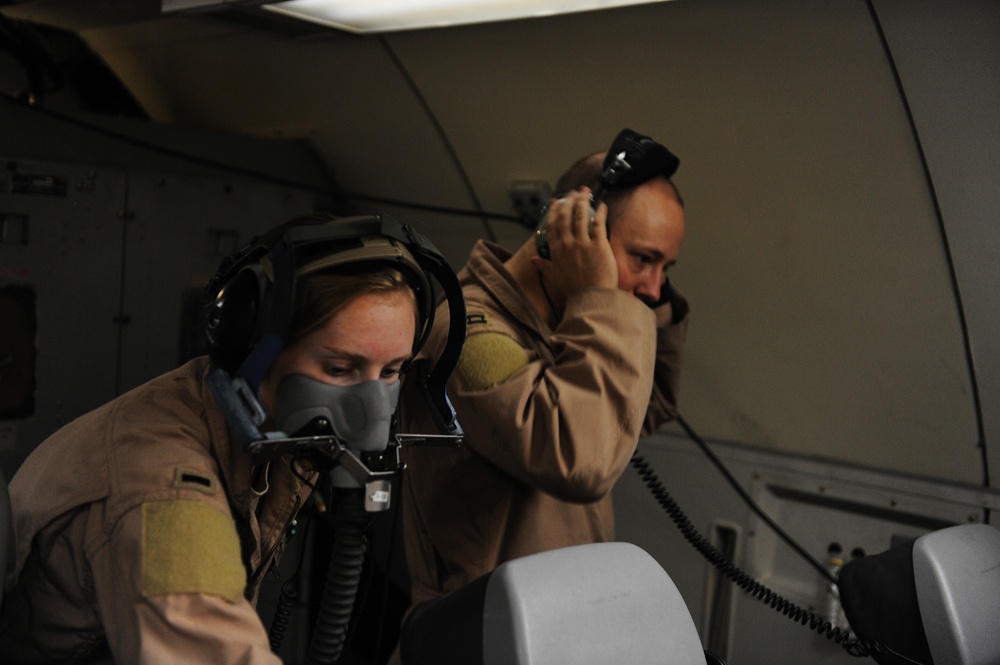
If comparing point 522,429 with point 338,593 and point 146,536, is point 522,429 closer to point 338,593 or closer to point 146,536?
point 338,593

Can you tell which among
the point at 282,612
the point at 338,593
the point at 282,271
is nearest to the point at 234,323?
the point at 282,271

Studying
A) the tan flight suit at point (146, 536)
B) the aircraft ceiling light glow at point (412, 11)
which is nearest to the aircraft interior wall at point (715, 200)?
the aircraft ceiling light glow at point (412, 11)

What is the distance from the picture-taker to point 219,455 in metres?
1.24

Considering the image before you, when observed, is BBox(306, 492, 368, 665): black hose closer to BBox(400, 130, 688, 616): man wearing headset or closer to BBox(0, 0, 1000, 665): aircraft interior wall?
BBox(400, 130, 688, 616): man wearing headset

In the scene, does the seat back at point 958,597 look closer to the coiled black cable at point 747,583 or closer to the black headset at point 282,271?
the coiled black cable at point 747,583

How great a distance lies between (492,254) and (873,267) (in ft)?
3.20

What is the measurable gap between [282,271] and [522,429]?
656 mm

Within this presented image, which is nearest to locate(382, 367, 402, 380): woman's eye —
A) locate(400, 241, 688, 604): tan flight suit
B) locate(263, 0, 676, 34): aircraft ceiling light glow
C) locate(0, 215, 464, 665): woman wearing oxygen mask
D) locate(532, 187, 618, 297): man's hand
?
locate(0, 215, 464, 665): woman wearing oxygen mask

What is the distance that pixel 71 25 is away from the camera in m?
3.77

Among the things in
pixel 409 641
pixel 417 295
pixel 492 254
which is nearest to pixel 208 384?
pixel 417 295

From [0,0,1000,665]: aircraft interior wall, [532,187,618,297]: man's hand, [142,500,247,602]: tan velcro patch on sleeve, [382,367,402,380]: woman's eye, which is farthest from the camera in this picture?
[0,0,1000,665]: aircraft interior wall

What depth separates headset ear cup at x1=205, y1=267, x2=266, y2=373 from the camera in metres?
1.22

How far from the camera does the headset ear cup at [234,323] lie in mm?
1221

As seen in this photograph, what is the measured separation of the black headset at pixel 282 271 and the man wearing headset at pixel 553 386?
0.41 m
